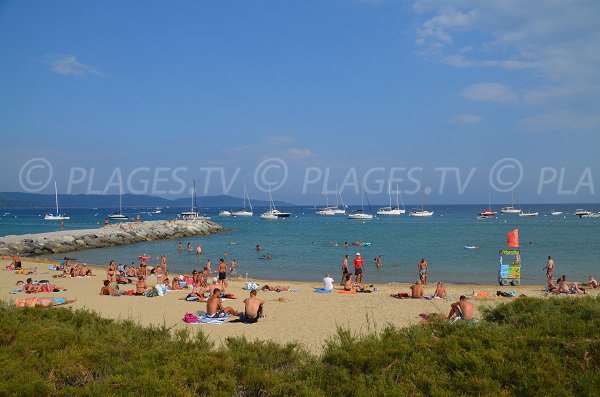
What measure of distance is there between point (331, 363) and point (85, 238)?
4208 centimetres

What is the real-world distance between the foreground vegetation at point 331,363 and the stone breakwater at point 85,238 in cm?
3546

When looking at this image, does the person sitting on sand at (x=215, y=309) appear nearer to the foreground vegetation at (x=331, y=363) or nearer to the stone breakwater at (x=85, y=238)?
the foreground vegetation at (x=331, y=363)

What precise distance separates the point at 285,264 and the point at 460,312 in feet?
64.8

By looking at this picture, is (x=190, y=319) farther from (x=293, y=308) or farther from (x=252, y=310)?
(x=293, y=308)

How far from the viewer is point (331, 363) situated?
6.05 metres

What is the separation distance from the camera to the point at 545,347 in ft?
18.9

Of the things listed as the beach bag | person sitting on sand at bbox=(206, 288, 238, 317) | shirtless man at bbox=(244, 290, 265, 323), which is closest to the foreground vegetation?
the beach bag

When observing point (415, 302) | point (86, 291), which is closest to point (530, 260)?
point (415, 302)

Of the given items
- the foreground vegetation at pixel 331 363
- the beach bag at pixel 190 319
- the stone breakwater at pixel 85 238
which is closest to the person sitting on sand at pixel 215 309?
the beach bag at pixel 190 319

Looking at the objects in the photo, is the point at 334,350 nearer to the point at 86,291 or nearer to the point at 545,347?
the point at 545,347

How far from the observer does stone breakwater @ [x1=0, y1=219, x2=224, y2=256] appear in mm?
38000

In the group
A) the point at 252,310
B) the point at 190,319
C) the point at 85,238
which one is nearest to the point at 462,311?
the point at 252,310

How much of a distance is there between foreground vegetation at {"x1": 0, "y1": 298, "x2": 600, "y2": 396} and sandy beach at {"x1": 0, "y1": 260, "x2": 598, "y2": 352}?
2.66 meters

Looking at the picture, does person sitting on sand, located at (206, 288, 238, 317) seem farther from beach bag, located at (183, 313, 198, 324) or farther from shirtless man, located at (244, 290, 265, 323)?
shirtless man, located at (244, 290, 265, 323)
